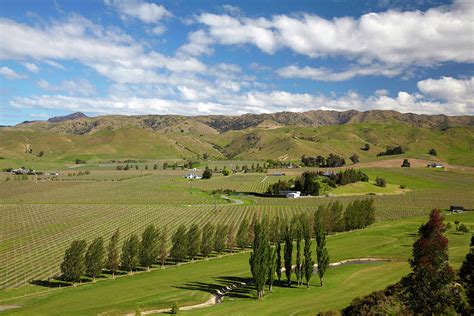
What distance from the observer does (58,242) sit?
96688mm

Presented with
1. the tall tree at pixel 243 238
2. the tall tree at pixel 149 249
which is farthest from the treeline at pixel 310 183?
the tall tree at pixel 149 249

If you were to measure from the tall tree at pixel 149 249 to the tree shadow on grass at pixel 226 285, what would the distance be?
17.3 metres

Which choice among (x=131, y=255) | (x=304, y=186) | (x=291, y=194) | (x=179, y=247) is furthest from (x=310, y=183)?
(x=131, y=255)

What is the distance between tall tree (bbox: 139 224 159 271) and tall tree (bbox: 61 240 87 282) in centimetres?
1111

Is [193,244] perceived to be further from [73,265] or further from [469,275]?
[469,275]

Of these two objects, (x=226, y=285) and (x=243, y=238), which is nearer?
(x=226, y=285)

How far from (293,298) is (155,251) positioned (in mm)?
34097

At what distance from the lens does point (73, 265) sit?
7069 cm

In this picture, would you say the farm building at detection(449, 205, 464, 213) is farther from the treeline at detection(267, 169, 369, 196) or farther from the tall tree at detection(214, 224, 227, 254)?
the tall tree at detection(214, 224, 227, 254)

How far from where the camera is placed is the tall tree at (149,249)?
78188 mm

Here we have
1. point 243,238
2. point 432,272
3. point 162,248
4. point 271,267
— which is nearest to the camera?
point 432,272

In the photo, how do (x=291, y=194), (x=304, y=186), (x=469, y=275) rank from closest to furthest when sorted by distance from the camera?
(x=469, y=275), (x=291, y=194), (x=304, y=186)

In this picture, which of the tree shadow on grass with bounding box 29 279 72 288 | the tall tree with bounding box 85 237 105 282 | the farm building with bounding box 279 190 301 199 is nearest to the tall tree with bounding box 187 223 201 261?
the tall tree with bounding box 85 237 105 282

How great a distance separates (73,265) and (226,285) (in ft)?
93.0
